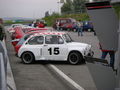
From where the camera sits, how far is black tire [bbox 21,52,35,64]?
1365 cm

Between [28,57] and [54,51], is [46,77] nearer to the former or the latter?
[54,51]

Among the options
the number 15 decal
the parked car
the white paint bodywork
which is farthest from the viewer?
the parked car

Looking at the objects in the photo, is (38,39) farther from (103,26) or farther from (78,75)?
(103,26)

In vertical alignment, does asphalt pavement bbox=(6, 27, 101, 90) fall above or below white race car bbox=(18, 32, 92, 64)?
below

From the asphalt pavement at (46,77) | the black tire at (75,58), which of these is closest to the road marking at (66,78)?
the asphalt pavement at (46,77)

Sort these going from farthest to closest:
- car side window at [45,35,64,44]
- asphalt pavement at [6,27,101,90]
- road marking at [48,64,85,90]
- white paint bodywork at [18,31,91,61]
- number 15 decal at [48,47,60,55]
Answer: car side window at [45,35,64,44] → number 15 decal at [48,47,60,55] → white paint bodywork at [18,31,91,61] → asphalt pavement at [6,27,101,90] → road marking at [48,64,85,90]

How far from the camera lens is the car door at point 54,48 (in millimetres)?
13219

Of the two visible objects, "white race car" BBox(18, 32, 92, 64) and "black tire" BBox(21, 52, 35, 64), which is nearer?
"white race car" BBox(18, 32, 92, 64)

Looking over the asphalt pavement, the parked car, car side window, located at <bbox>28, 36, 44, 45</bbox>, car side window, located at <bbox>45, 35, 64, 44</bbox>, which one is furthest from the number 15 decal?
the parked car

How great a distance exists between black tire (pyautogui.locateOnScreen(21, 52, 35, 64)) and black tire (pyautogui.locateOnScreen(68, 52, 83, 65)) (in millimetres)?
1744

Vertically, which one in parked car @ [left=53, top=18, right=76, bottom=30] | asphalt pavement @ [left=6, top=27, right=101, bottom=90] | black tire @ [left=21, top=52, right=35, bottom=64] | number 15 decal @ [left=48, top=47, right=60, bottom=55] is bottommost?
asphalt pavement @ [left=6, top=27, right=101, bottom=90]

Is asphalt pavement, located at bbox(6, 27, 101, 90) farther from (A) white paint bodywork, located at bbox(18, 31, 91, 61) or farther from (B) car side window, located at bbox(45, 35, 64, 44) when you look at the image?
(B) car side window, located at bbox(45, 35, 64, 44)

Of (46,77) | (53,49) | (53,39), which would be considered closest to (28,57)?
(53,49)

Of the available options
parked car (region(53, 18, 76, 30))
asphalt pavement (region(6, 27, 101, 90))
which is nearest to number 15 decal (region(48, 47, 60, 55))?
asphalt pavement (region(6, 27, 101, 90))
